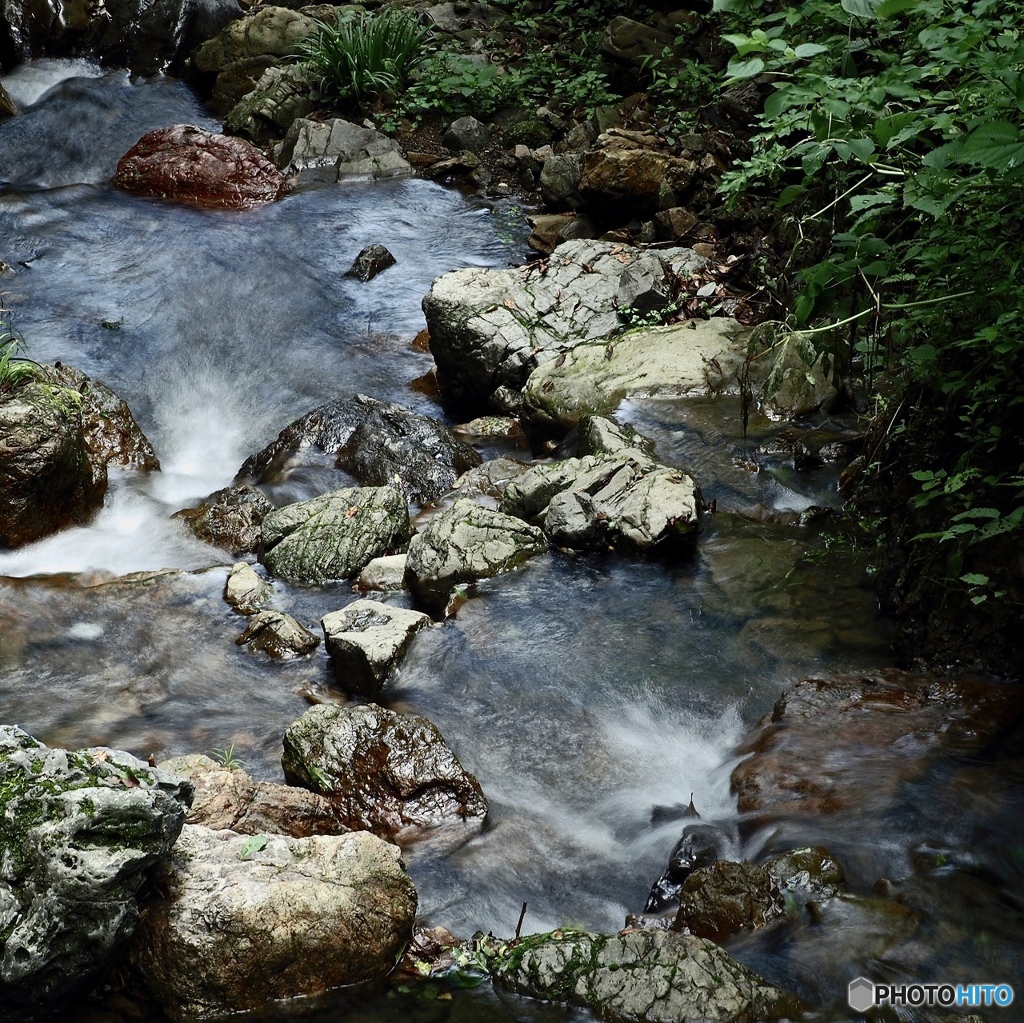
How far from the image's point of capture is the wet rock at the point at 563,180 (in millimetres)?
10938

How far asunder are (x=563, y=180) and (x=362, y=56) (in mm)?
4512

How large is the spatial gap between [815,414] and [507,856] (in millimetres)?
4182

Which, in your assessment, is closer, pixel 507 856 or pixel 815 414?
pixel 507 856

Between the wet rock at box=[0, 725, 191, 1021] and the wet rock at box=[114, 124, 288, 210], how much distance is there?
32.9ft

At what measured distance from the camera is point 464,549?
19.2 ft

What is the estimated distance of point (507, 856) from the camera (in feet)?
13.0

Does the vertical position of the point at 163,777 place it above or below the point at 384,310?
above

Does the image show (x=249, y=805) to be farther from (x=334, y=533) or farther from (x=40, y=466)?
(x=40, y=466)

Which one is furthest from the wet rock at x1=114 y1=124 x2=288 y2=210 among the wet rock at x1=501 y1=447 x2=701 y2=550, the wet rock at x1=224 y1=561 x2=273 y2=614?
the wet rock at x1=501 y1=447 x2=701 y2=550

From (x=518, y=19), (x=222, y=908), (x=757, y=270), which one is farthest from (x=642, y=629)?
(x=518, y=19)

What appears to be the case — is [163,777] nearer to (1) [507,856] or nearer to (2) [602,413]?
(1) [507,856]

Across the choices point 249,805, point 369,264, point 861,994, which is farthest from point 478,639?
point 369,264

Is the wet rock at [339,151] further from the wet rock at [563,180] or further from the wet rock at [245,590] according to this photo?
the wet rock at [245,590]

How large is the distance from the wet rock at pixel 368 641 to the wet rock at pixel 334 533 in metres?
0.77
